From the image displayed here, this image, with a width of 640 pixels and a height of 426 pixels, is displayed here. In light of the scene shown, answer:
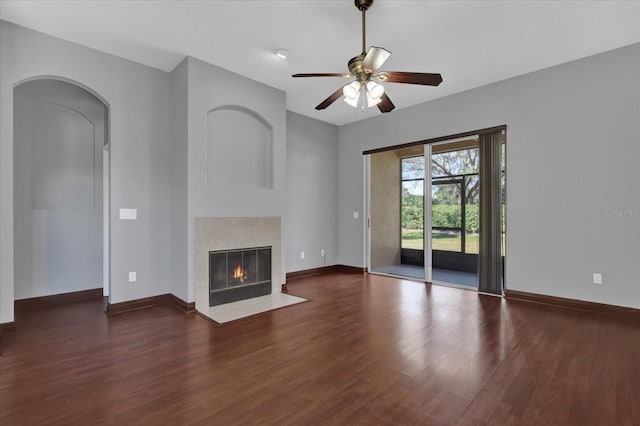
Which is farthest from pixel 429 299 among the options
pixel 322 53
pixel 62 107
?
pixel 62 107

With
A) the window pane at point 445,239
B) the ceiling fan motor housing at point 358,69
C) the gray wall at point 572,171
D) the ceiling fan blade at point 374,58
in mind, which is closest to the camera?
the ceiling fan blade at point 374,58

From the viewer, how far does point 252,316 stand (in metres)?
3.59

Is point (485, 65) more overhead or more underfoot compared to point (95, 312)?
more overhead

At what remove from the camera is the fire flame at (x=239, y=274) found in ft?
13.9

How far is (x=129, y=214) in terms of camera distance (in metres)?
3.86

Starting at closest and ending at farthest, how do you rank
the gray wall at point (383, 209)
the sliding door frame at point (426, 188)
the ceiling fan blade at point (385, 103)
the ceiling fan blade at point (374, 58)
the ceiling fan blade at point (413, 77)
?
1. the ceiling fan blade at point (374, 58)
2. the ceiling fan blade at point (413, 77)
3. the ceiling fan blade at point (385, 103)
4. the sliding door frame at point (426, 188)
5. the gray wall at point (383, 209)

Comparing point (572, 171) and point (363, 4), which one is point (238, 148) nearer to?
point (363, 4)

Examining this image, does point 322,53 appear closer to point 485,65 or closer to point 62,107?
point 485,65

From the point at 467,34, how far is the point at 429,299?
3.37 meters

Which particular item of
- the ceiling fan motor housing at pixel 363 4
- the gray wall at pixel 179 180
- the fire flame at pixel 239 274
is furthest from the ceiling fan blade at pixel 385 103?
the fire flame at pixel 239 274

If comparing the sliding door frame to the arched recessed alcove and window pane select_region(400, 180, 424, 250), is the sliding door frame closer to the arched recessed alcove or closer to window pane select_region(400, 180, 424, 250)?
window pane select_region(400, 180, 424, 250)

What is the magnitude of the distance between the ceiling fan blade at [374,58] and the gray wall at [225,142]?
2340 mm

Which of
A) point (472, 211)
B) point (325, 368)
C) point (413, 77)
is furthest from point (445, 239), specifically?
point (325, 368)

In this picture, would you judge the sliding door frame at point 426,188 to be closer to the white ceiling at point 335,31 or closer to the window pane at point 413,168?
the window pane at point 413,168
